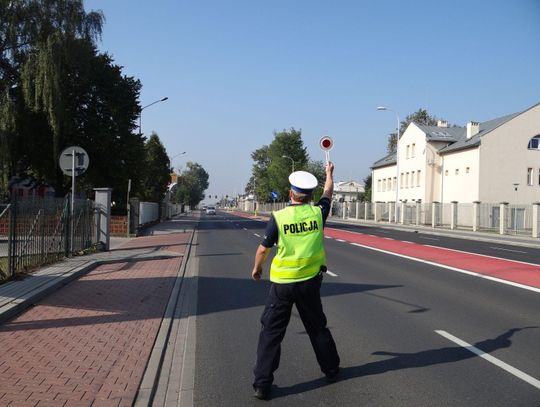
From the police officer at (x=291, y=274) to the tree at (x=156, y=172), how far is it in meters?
45.9

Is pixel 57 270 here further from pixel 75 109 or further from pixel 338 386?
pixel 75 109

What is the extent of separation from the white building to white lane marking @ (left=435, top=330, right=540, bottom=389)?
44526mm

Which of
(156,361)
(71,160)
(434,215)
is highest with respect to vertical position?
(71,160)

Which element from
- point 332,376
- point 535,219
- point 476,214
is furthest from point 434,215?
point 332,376

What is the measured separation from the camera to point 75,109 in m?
34.8

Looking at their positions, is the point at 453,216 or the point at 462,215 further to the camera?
the point at 462,215

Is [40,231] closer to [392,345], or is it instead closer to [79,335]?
[79,335]

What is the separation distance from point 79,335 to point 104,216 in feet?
39.4

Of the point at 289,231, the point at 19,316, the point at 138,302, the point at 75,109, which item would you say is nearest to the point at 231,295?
the point at 138,302

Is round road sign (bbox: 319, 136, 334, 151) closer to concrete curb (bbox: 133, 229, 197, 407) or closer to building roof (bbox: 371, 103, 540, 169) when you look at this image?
concrete curb (bbox: 133, 229, 197, 407)

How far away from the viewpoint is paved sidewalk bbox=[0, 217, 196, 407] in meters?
4.85

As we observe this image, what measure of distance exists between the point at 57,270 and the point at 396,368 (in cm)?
872

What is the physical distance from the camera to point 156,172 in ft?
184

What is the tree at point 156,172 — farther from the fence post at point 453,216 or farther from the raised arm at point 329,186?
the raised arm at point 329,186
